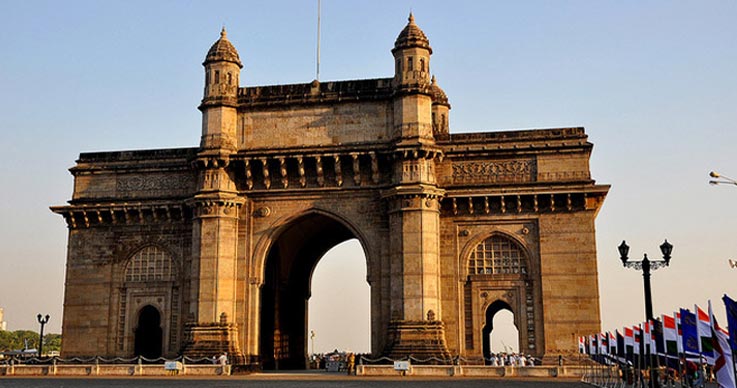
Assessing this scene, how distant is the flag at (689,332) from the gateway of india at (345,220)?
19.5 meters

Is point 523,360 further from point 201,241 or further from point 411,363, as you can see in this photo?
point 201,241

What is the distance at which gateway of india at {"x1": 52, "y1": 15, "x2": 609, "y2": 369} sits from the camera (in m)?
37.1

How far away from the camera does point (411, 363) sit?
3494cm

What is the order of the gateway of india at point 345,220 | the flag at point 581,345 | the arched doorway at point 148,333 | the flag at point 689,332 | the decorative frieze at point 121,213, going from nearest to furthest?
the flag at point 689,332
the flag at point 581,345
the gateway of india at point 345,220
the decorative frieze at point 121,213
the arched doorway at point 148,333

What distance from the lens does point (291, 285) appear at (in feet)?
149

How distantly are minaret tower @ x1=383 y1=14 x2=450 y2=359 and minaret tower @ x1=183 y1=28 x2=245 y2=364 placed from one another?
7.51 meters

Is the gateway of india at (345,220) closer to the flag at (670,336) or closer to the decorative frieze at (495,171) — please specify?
the decorative frieze at (495,171)

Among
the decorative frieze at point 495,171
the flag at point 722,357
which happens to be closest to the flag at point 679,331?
the flag at point 722,357

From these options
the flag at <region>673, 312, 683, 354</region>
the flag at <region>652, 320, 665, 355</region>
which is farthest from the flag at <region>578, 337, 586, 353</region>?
the flag at <region>673, 312, 683, 354</region>

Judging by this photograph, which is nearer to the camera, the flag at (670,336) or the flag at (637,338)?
the flag at (670,336)

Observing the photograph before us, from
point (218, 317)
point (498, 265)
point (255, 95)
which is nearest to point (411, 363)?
point (498, 265)

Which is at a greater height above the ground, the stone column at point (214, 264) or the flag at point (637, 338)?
the stone column at point (214, 264)

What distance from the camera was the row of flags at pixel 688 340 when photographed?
13.2 meters

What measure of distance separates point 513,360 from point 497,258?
188 inches
